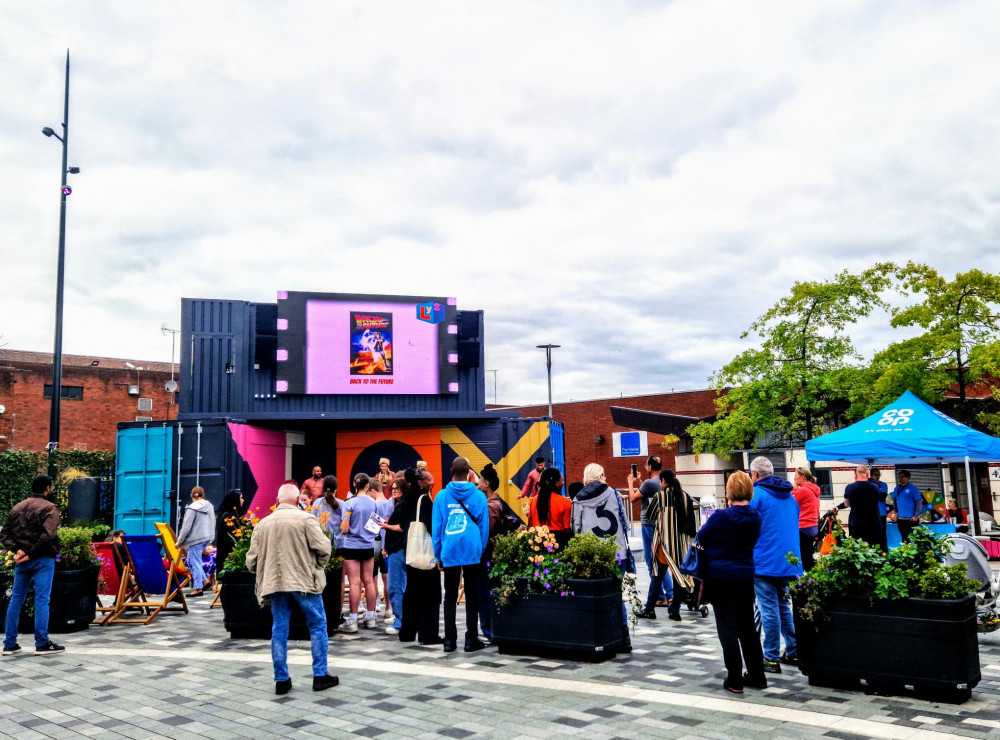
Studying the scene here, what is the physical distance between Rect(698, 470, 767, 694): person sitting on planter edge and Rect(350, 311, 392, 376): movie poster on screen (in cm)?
1364

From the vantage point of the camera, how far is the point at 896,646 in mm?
5781

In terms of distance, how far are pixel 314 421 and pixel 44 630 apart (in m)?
11.3

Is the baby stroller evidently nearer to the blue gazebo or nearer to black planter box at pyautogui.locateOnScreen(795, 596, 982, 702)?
black planter box at pyautogui.locateOnScreen(795, 596, 982, 702)

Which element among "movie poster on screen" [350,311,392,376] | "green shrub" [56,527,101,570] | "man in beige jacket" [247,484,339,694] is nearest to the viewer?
"man in beige jacket" [247,484,339,694]

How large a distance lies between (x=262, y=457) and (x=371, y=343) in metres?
3.60

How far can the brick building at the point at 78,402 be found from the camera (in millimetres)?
43812

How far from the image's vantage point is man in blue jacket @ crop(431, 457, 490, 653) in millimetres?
7953

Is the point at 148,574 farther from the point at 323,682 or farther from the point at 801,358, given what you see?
the point at 801,358

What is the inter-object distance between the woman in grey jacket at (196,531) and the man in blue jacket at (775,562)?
8085mm

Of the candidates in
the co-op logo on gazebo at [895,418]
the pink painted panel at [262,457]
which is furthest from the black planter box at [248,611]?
the co-op logo on gazebo at [895,418]

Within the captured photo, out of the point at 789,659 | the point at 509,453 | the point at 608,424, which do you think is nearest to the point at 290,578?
the point at 789,659

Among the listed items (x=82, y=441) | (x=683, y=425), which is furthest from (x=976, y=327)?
(x=82, y=441)

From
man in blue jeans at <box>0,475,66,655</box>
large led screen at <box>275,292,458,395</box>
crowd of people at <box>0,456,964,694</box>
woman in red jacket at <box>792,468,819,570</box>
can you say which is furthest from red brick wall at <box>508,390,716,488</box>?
man in blue jeans at <box>0,475,66,655</box>

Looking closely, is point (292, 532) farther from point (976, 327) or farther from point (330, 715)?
point (976, 327)
